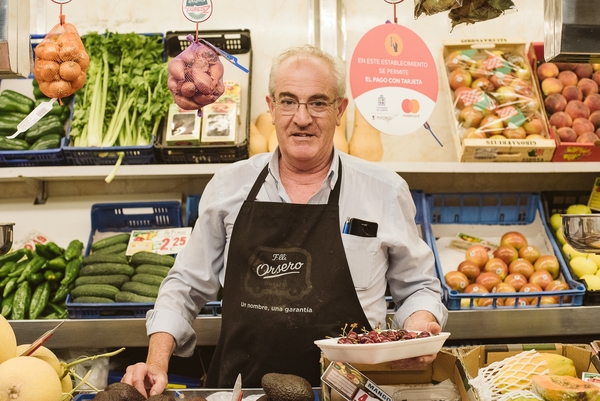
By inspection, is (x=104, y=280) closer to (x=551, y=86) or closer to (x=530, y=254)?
(x=530, y=254)

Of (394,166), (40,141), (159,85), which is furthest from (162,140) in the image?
(394,166)

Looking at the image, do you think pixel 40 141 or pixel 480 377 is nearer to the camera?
pixel 480 377

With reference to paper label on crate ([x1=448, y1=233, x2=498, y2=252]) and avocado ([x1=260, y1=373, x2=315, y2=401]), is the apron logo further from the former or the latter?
paper label on crate ([x1=448, y1=233, x2=498, y2=252])

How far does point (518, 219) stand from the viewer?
3.66 metres

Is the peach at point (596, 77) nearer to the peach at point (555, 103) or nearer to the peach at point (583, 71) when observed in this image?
the peach at point (583, 71)

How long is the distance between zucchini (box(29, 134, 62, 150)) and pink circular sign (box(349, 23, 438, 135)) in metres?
1.87

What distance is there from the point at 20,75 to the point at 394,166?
2087 mm

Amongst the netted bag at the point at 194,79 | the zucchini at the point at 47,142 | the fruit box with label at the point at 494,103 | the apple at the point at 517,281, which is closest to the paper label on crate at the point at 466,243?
the apple at the point at 517,281

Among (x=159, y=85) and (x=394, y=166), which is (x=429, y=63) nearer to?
(x=394, y=166)

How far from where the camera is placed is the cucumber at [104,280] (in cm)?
311

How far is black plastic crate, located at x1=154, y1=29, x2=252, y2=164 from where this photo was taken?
322 cm

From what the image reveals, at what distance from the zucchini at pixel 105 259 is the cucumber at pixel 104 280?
105mm

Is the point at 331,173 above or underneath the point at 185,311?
above

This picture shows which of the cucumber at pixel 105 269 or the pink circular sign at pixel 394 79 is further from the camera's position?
the cucumber at pixel 105 269
